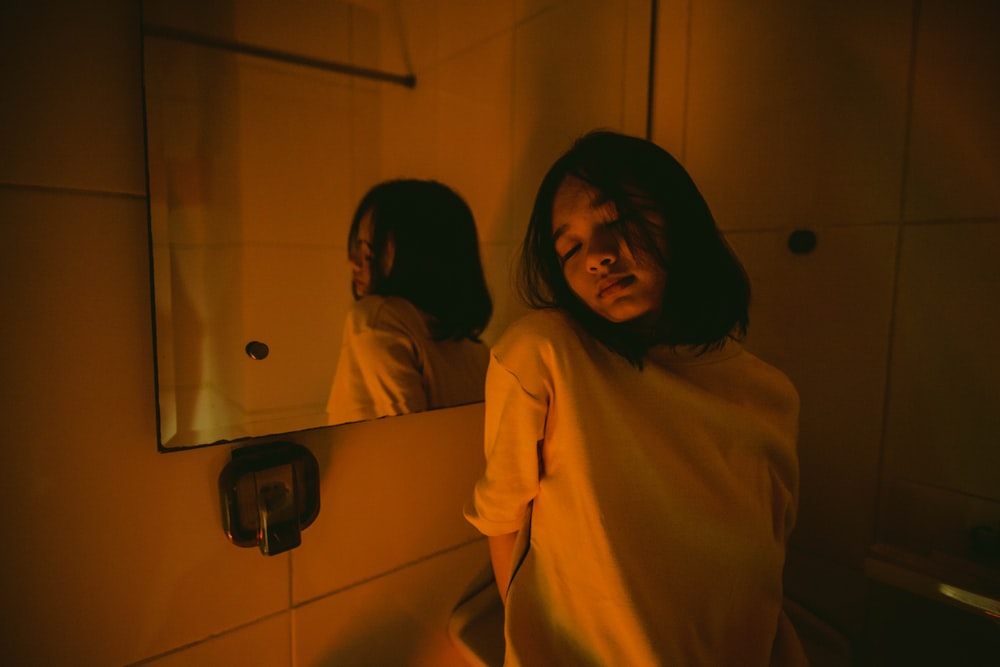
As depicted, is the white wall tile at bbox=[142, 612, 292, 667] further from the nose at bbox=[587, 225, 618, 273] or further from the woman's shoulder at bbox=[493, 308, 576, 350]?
the nose at bbox=[587, 225, 618, 273]

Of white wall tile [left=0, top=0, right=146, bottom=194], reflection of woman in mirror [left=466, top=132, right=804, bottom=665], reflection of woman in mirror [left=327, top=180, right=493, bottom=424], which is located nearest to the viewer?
white wall tile [left=0, top=0, right=146, bottom=194]

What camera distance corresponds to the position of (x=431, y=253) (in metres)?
0.69

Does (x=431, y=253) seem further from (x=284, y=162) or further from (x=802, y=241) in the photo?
(x=802, y=241)

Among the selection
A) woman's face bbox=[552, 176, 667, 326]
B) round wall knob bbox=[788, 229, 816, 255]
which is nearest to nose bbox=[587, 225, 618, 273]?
woman's face bbox=[552, 176, 667, 326]

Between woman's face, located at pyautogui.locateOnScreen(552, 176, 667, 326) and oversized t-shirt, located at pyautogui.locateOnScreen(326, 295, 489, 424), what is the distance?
0.22m

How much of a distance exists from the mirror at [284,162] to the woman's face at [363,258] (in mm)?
12

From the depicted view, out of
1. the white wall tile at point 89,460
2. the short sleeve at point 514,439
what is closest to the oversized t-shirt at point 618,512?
the short sleeve at point 514,439

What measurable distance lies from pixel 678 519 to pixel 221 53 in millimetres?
680

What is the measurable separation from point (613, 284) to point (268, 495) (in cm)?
43

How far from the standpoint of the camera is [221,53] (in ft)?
1.69

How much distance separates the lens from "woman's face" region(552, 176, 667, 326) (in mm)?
548

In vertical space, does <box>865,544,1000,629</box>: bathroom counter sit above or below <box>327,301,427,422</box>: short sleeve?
below

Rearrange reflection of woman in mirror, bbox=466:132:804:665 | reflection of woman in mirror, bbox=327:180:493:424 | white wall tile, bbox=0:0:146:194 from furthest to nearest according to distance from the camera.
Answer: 1. reflection of woman in mirror, bbox=327:180:493:424
2. reflection of woman in mirror, bbox=466:132:804:665
3. white wall tile, bbox=0:0:146:194

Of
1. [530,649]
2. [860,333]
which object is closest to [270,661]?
[530,649]
